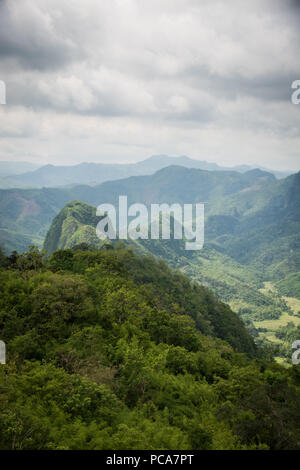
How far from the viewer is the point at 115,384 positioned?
16.3 m

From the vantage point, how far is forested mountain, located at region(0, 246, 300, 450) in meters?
12.2

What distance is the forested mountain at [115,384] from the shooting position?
1215 centimetres

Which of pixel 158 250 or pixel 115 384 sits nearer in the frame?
pixel 115 384

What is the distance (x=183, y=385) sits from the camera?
17.9m

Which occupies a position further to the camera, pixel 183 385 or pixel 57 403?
pixel 183 385

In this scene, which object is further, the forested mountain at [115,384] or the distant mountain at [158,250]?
the distant mountain at [158,250]

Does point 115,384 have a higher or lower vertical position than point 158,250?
higher

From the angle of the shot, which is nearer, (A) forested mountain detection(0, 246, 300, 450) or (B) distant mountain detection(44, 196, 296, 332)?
(A) forested mountain detection(0, 246, 300, 450)
